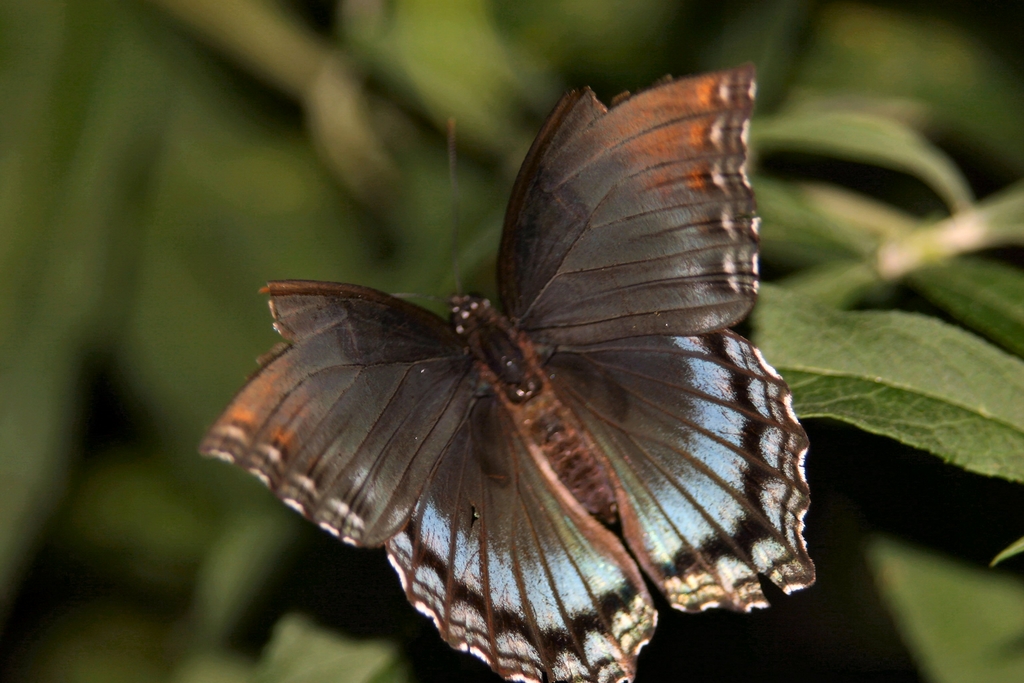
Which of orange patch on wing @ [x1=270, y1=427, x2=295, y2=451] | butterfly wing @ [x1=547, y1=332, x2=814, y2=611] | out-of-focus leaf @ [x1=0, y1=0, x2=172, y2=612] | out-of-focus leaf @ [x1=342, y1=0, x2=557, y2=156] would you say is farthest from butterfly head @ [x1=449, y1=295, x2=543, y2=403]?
out-of-focus leaf @ [x1=0, y1=0, x2=172, y2=612]

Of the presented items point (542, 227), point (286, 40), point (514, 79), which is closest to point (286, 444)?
point (542, 227)

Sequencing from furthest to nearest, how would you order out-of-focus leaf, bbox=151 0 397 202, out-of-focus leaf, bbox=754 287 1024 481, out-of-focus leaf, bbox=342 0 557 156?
out-of-focus leaf, bbox=151 0 397 202 < out-of-focus leaf, bbox=342 0 557 156 < out-of-focus leaf, bbox=754 287 1024 481

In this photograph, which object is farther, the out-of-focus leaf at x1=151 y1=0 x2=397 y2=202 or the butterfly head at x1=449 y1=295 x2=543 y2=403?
the out-of-focus leaf at x1=151 y1=0 x2=397 y2=202

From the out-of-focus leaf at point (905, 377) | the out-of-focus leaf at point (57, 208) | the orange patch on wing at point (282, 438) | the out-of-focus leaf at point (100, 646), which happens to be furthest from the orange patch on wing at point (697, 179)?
the out-of-focus leaf at point (100, 646)

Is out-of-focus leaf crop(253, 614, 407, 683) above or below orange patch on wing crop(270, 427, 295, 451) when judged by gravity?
below

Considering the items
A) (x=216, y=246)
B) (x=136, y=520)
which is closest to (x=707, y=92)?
(x=216, y=246)

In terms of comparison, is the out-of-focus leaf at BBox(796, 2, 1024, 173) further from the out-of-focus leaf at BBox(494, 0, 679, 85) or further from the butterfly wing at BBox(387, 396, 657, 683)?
the butterfly wing at BBox(387, 396, 657, 683)
